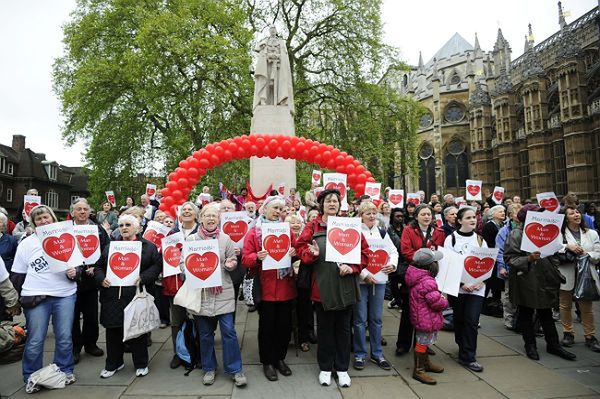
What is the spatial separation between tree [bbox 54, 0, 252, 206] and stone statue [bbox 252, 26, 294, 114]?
5938 mm

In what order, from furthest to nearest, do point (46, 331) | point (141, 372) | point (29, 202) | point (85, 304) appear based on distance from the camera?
point (29, 202)
point (85, 304)
point (141, 372)
point (46, 331)

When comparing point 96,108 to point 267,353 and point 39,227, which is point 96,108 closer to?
point 39,227

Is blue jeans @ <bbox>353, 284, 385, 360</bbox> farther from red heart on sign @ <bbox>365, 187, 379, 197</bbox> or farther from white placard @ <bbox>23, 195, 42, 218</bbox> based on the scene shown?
white placard @ <bbox>23, 195, 42, 218</bbox>

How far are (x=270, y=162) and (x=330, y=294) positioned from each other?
8.21 meters

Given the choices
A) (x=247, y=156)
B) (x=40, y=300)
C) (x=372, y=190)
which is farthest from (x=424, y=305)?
(x=247, y=156)

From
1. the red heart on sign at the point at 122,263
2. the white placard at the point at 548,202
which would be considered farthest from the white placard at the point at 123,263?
the white placard at the point at 548,202

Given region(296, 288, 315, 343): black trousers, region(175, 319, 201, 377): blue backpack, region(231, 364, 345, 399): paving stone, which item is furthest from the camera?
region(296, 288, 315, 343): black trousers

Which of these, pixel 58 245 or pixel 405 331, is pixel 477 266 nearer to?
pixel 405 331

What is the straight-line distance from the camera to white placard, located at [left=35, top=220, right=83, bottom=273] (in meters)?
3.81

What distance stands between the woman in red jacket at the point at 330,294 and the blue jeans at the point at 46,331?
2.59 meters

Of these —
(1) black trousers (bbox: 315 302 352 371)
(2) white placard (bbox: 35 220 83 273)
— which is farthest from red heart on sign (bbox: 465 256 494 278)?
(2) white placard (bbox: 35 220 83 273)

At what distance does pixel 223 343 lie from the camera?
3975 mm

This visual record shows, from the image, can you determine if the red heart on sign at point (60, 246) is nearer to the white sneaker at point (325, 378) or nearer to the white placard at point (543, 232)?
the white sneaker at point (325, 378)

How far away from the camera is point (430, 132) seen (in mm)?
49312
